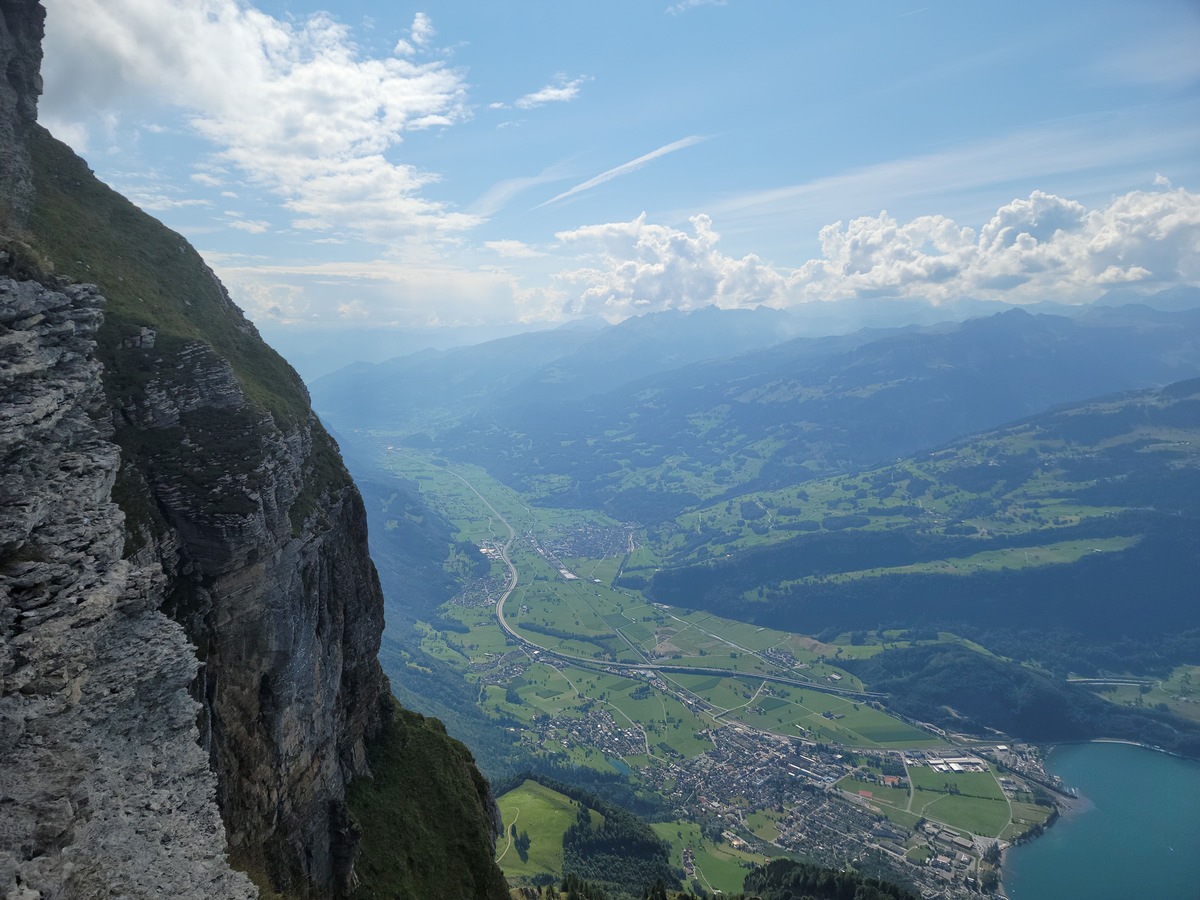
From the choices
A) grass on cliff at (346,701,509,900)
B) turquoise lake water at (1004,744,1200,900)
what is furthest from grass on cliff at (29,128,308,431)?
turquoise lake water at (1004,744,1200,900)

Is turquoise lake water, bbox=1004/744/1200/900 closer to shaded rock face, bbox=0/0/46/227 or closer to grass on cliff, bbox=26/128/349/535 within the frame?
grass on cliff, bbox=26/128/349/535

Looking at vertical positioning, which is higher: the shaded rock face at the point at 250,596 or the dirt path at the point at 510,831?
the shaded rock face at the point at 250,596

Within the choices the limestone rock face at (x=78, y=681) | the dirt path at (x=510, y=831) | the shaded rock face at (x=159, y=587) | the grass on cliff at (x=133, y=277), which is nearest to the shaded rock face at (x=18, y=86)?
the shaded rock face at (x=159, y=587)

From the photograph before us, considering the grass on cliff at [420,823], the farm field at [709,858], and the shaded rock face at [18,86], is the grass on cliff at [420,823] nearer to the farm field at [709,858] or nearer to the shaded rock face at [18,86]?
the shaded rock face at [18,86]

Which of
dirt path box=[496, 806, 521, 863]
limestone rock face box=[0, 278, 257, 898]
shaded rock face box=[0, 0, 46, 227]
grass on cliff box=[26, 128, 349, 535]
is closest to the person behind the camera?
limestone rock face box=[0, 278, 257, 898]

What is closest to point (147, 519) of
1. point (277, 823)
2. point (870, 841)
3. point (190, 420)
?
point (190, 420)

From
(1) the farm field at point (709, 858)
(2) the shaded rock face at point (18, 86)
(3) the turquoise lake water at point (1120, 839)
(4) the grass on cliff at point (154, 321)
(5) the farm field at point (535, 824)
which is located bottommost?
(3) the turquoise lake water at point (1120, 839)
